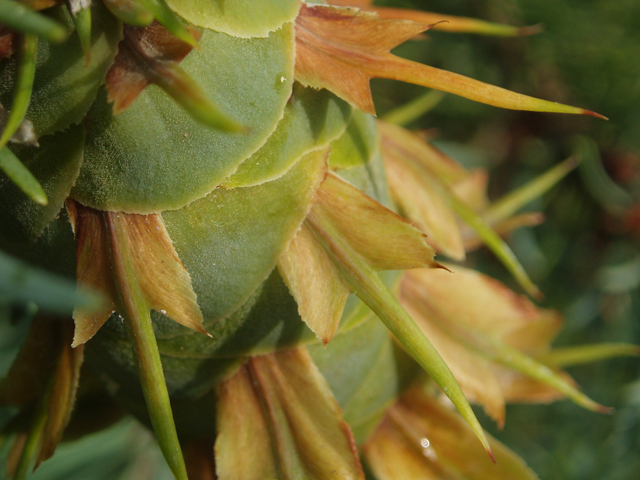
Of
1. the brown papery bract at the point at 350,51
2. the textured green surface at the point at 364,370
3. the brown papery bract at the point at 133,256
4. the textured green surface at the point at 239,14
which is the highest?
the textured green surface at the point at 239,14

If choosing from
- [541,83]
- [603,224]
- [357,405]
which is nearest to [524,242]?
[603,224]

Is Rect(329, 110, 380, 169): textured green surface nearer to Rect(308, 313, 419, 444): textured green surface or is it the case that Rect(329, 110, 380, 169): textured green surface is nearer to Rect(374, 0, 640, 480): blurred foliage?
Rect(308, 313, 419, 444): textured green surface

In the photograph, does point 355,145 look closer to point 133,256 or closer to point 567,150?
point 133,256

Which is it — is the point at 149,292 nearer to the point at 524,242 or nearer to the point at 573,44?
the point at 524,242

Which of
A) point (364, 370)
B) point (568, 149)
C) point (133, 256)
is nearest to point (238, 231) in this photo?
point (133, 256)

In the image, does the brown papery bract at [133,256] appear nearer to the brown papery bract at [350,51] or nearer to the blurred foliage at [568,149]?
the brown papery bract at [350,51]

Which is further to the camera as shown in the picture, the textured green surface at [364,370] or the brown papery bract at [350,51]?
the textured green surface at [364,370]

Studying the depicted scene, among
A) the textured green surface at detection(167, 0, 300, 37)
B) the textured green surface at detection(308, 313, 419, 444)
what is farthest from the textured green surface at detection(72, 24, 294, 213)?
the textured green surface at detection(308, 313, 419, 444)

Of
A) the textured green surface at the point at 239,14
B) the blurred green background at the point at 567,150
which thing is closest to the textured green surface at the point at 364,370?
the textured green surface at the point at 239,14
